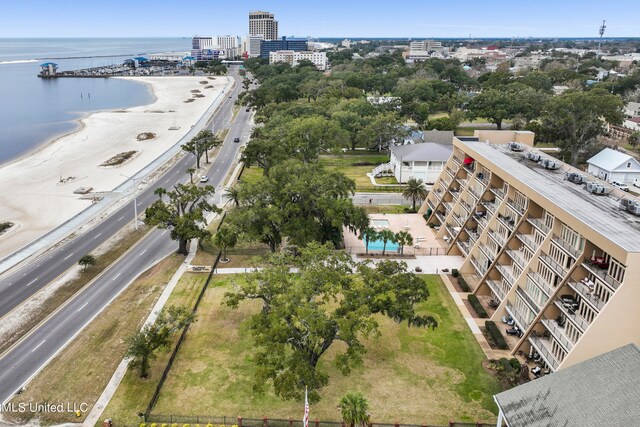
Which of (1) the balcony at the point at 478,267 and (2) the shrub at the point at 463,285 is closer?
(1) the balcony at the point at 478,267

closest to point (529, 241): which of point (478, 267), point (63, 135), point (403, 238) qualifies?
point (478, 267)

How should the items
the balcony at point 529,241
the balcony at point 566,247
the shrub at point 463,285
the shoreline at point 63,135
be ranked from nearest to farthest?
1. the balcony at point 566,247
2. the balcony at point 529,241
3. the shrub at point 463,285
4. the shoreline at point 63,135

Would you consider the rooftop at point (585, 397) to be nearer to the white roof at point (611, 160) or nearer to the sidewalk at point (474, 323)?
the sidewalk at point (474, 323)

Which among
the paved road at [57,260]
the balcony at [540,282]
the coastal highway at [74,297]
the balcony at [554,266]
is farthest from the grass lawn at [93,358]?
the balcony at [554,266]

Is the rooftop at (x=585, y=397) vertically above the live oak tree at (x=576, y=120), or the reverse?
the live oak tree at (x=576, y=120)

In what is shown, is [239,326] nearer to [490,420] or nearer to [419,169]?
[490,420]
